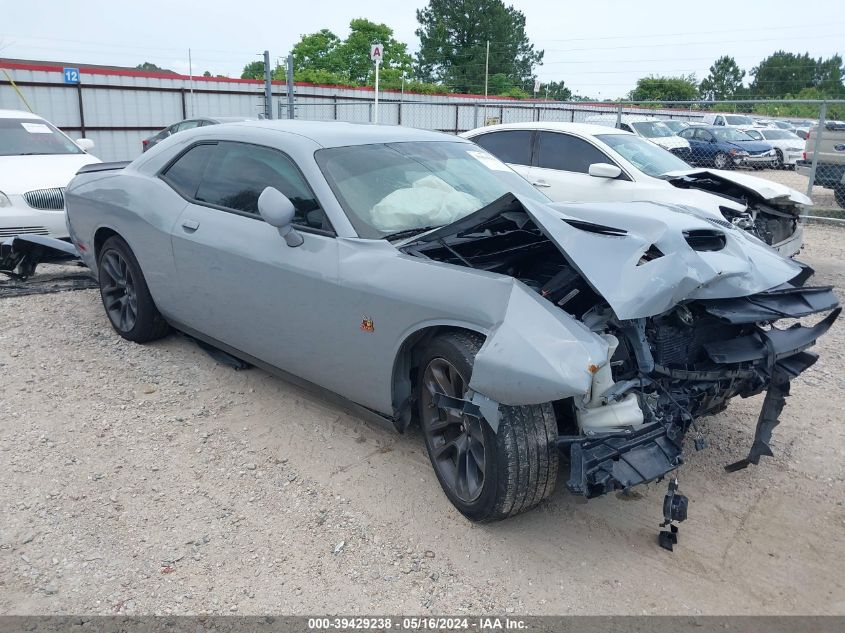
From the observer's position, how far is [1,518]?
124 inches

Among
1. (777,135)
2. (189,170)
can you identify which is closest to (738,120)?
(777,135)

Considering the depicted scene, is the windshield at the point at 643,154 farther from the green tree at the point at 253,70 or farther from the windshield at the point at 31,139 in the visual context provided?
the green tree at the point at 253,70

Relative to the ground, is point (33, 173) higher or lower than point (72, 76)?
lower

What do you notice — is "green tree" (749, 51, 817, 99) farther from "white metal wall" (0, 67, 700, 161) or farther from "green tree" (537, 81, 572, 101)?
"white metal wall" (0, 67, 700, 161)

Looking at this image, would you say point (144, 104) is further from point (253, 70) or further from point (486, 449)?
point (253, 70)

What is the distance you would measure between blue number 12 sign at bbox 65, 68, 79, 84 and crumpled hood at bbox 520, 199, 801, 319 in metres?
18.1

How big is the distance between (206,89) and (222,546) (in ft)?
66.9

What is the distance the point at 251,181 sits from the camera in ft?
13.6

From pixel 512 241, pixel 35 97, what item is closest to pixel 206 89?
pixel 35 97

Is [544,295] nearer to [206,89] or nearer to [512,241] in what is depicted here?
[512,241]

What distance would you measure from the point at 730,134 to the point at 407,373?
2144cm

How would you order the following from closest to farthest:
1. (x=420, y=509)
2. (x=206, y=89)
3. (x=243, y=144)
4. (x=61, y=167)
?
1. (x=420, y=509)
2. (x=243, y=144)
3. (x=61, y=167)
4. (x=206, y=89)

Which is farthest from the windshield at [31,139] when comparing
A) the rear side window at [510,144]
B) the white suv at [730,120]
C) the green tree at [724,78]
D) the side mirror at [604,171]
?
the green tree at [724,78]

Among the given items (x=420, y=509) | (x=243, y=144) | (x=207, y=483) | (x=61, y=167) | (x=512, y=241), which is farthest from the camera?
(x=61, y=167)
